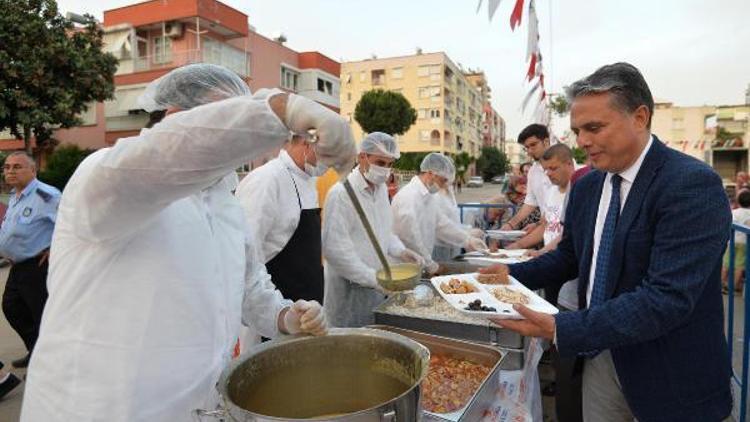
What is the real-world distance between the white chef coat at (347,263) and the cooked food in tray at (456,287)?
0.55 m

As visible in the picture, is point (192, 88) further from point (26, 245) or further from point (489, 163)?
point (489, 163)

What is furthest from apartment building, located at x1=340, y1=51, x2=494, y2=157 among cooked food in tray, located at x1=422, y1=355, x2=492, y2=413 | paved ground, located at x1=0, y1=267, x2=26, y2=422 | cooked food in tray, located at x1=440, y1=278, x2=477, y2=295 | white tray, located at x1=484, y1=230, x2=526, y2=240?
cooked food in tray, located at x1=422, y1=355, x2=492, y2=413

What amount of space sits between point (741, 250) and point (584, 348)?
14.9 ft

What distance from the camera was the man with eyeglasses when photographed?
379 cm

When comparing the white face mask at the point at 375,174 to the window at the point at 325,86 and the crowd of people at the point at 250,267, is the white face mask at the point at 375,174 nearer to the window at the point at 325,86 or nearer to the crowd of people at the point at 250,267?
the crowd of people at the point at 250,267

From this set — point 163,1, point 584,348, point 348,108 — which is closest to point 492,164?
point 348,108

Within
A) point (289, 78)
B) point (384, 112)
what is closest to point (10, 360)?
point (289, 78)

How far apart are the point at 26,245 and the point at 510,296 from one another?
3.94 metres

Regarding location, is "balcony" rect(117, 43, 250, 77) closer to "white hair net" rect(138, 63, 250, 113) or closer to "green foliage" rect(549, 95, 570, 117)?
"green foliage" rect(549, 95, 570, 117)

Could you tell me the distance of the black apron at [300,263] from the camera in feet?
9.05

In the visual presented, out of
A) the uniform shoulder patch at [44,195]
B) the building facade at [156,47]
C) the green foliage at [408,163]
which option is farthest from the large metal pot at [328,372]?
the green foliage at [408,163]

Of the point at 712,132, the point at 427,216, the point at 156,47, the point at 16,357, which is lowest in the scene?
the point at 16,357

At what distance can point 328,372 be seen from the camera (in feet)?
4.41

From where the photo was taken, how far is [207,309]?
1184 millimetres
